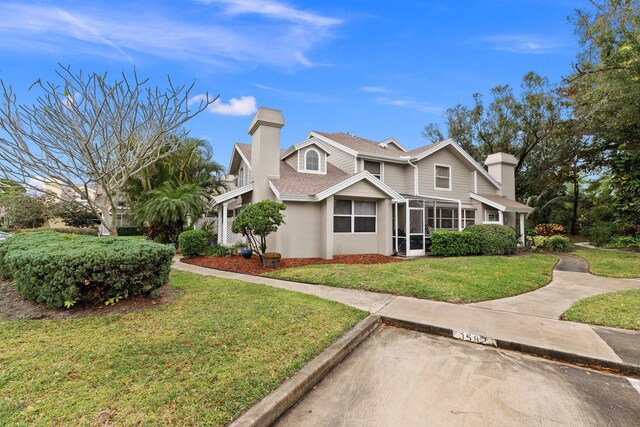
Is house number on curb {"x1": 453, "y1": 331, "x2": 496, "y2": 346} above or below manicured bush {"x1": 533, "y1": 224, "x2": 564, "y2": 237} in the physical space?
below

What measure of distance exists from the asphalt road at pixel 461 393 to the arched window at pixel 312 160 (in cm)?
1161

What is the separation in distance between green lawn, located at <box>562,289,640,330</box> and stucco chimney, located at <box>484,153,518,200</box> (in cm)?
1424

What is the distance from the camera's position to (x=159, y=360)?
3.17m

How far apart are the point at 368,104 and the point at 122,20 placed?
34.3 ft

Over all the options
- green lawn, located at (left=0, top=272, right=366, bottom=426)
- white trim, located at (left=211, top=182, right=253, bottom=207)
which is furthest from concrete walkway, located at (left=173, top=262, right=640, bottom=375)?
white trim, located at (left=211, top=182, right=253, bottom=207)

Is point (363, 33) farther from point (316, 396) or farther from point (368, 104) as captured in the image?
point (316, 396)

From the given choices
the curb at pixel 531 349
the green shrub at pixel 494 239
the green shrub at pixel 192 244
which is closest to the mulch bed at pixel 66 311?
the curb at pixel 531 349

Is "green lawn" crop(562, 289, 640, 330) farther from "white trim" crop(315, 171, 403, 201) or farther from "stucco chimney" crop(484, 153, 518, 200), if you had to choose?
"stucco chimney" crop(484, 153, 518, 200)

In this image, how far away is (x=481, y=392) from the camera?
2963mm

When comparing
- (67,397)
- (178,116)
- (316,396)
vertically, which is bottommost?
(316,396)

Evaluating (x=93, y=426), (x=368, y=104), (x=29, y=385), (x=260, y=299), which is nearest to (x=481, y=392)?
(x=93, y=426)

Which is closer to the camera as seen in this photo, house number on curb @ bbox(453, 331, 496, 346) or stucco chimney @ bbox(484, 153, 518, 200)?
house number on curb @ bbox(453, 331, 496, 346)

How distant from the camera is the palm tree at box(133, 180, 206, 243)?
15188mm

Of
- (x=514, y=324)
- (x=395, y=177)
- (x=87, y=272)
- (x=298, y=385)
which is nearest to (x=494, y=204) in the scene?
(x=395, y=177)
